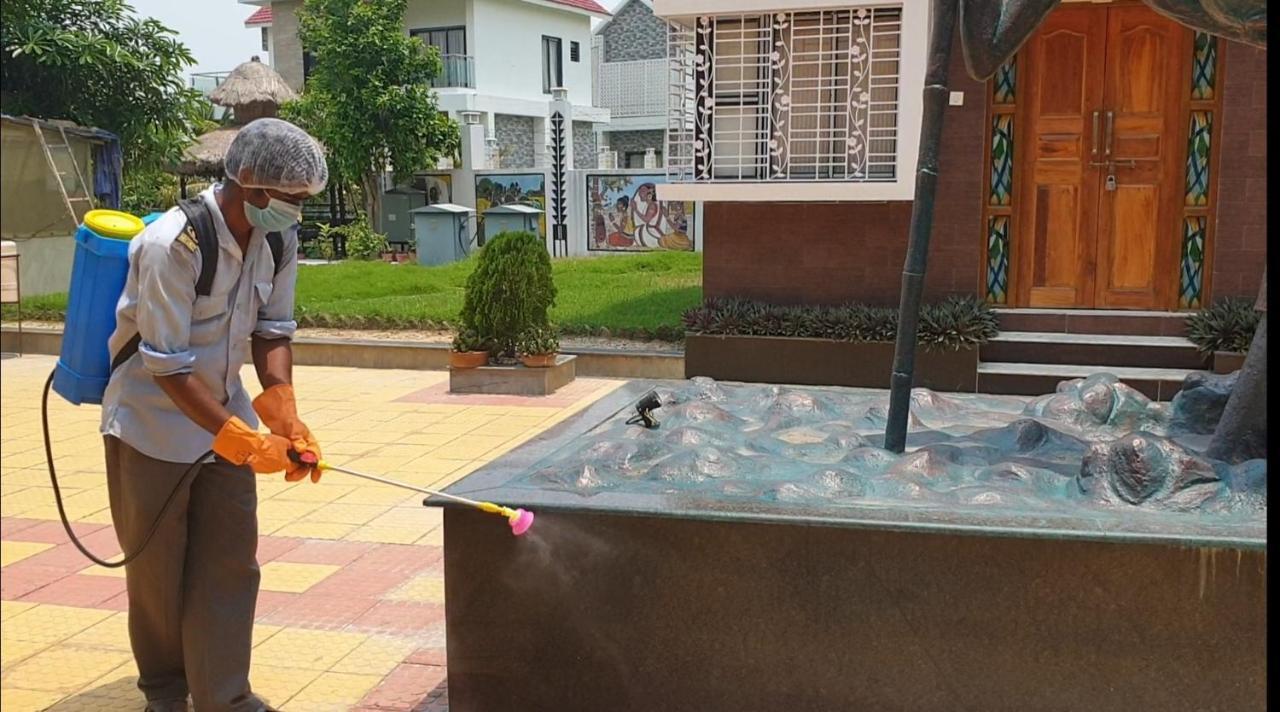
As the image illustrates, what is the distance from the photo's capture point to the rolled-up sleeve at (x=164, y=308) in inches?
114

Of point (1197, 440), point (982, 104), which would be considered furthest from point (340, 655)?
point (982, 104)

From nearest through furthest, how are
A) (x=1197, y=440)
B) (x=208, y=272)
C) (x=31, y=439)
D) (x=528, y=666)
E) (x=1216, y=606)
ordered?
1. (x=1216, y=606)
2. (x=208, y=272)
3. (x=528, y=666)
4. (x=1197, y=440)
5. (x=31, y=439)

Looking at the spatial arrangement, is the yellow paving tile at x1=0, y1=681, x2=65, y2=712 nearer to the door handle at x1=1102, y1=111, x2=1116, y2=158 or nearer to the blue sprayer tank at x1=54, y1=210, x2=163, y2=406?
the blue sprayer tank at x1=54, y1=210, x2=163, y2=406

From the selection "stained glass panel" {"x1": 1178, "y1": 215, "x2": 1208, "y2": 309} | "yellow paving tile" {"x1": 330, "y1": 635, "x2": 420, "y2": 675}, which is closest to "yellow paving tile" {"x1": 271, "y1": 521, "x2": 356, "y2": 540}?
"yellow paving tile" {"x1": 330, "y1": 635, "x2": 420, "y2": 675}

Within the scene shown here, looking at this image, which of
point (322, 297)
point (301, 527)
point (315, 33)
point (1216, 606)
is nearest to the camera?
point (1216, 606)

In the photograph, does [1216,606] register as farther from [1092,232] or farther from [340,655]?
[1092,232]

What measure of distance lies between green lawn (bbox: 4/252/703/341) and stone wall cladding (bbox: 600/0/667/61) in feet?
42.7

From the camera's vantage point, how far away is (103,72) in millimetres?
5523

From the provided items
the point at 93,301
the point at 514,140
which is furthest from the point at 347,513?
the point at 514,140

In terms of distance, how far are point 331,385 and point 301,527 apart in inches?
178

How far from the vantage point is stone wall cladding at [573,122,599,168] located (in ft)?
70.5

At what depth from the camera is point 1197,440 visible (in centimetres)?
372

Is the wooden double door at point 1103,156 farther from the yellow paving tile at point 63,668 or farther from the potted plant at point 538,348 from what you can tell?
the yellow paving tile at point 63,668

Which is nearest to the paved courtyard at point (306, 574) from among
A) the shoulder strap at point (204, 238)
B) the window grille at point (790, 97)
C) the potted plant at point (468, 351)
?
the shoulder strap at point (204, 238)
